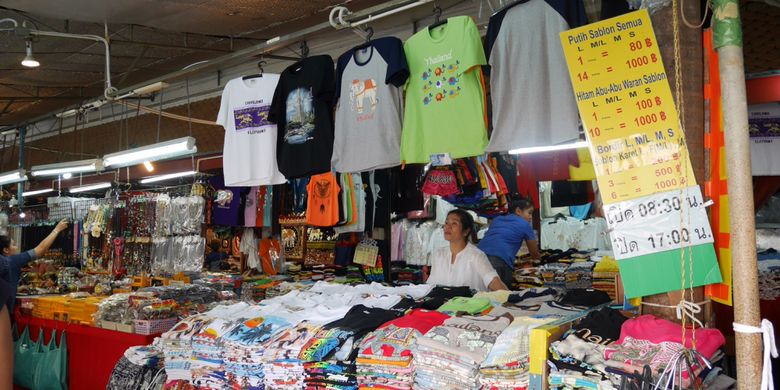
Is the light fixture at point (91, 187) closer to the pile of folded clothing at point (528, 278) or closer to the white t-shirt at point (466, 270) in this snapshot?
the white t-shirt at point (466, 270)

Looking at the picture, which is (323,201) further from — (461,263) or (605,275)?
(605,275)

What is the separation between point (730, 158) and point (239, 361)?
9.06 feet

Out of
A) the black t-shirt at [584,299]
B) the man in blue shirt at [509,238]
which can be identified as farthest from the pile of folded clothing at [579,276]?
the black t-shirt at [584,299]

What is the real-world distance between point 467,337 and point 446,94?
166cm

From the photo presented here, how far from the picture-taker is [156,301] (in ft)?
16.3

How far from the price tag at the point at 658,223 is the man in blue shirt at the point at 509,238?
11.5 feet

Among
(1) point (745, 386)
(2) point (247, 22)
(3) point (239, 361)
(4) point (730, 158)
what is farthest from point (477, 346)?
(2) point (247, 22)

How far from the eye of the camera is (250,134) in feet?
16.0

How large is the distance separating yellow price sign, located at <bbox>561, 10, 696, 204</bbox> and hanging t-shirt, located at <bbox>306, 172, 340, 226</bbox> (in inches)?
164

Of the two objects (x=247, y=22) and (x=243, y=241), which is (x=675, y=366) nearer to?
(x=247, y=22)

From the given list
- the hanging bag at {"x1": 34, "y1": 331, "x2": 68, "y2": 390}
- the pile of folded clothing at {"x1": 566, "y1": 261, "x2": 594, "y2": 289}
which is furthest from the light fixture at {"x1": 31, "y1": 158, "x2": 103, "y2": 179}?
the pile of folded clothing at {"x1": 566, "y1": 261, "x2": 594, "y2": 289}

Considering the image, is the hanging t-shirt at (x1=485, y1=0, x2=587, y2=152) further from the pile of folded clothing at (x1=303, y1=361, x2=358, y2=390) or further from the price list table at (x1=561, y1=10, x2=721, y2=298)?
the pile of folded clothing at (x1=303, y1=361, x2=358, y2=390)

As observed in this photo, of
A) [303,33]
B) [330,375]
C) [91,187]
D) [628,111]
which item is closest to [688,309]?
[628,111]

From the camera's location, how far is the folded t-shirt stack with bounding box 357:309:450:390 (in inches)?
112
